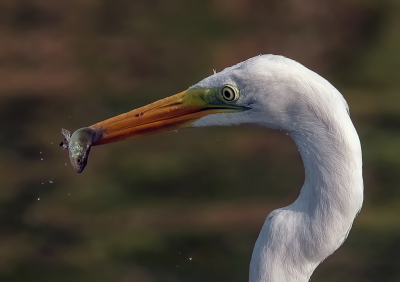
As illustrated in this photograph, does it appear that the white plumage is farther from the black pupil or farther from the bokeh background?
the bokeh background

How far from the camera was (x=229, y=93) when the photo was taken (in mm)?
1469

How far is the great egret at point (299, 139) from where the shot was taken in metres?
1.34

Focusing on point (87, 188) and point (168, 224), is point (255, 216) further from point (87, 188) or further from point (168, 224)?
point (87, 188)

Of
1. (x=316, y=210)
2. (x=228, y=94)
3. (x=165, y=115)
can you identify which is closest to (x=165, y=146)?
(x=165, y=115)

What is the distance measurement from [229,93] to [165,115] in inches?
12.5

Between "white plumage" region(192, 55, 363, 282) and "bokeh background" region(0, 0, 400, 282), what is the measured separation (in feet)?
6.33

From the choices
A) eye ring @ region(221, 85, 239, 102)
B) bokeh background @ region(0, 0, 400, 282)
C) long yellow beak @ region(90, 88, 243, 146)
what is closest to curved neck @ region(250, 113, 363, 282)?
eye ring @ region(221, 85, 239, 102)

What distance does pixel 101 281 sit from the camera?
325 cm

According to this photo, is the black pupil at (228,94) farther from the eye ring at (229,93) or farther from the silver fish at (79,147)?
the silver fish at (79,147)

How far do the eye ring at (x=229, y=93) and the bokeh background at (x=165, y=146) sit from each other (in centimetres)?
208

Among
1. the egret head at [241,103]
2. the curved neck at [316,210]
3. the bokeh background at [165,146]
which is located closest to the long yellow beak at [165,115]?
the egret head at [241,103]

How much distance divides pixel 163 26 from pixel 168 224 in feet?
7.32

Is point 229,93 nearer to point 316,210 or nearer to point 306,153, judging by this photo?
point 306,153

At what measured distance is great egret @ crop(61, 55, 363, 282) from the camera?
4.41 ft
